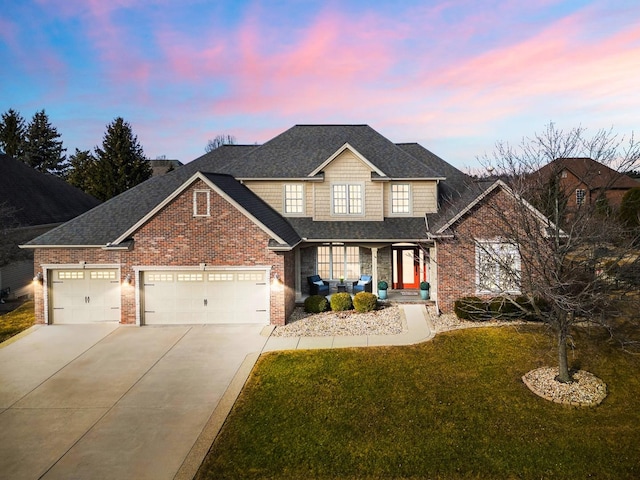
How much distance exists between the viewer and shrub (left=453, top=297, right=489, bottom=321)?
17984 mm

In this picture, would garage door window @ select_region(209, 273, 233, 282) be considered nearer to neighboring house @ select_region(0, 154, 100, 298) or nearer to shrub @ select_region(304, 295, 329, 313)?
shrub @ select_region(304, 295, 329, 313)

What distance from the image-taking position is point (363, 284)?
2203 centimetres

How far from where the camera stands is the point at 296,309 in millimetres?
20641

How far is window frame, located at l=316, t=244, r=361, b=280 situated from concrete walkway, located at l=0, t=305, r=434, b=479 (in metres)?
4.73

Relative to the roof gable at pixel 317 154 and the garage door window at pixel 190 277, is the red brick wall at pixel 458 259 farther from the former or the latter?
the garage door window at pixel 190 277

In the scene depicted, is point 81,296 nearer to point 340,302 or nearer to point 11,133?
point 340,302

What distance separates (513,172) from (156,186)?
1894 cm

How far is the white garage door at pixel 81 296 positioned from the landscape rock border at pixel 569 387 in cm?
1680

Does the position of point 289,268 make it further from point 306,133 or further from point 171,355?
point 306,133

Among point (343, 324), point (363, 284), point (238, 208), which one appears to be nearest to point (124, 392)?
point (238, 208)

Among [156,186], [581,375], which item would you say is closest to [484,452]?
[581,375]

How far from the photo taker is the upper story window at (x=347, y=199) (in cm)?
2267

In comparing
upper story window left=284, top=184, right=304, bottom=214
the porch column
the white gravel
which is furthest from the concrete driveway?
upper story window left=284, top=184, right=304, bottom=214

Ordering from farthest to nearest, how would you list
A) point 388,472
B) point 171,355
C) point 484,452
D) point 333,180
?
point 333,180 → point 171,355 → point 484,452 → point 388,472
